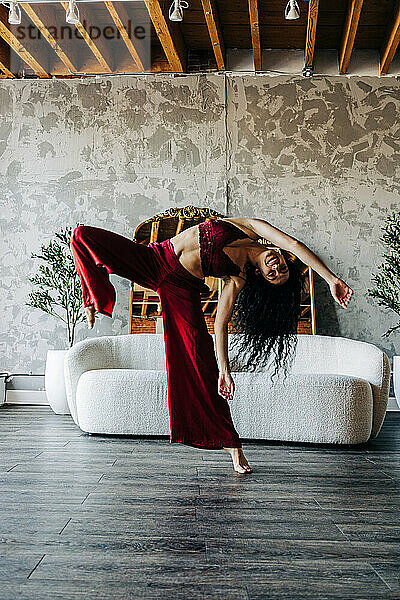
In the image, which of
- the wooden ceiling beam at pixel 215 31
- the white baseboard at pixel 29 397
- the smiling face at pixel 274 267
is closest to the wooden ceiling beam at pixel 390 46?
the wooden ceiling beam at pixel 215 31

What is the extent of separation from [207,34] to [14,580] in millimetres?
5633

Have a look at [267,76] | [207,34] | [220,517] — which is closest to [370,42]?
[267,76]

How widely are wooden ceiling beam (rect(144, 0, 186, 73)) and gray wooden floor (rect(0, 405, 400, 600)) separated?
3478mm

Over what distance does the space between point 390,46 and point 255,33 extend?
1241 millimetres

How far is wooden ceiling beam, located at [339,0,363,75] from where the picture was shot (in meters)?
5.22

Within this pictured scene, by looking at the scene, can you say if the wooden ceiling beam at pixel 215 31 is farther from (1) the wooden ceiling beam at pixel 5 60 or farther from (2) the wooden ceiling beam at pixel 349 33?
(1) the wooden ceiling beam at pixel 5 60

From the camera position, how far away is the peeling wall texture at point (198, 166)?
6.40m

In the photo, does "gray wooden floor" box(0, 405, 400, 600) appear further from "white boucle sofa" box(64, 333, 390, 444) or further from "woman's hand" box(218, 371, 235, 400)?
"woman's hand" box(218, 371, 235, 400)

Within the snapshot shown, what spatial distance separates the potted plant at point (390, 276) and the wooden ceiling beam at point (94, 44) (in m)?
3.18

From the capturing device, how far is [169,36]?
5766 millimetres

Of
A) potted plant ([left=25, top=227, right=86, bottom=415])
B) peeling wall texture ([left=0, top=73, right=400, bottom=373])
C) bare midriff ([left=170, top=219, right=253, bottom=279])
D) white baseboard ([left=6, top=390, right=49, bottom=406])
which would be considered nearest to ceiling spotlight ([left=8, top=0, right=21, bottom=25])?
peeling wall texture ([left=0, top=73, right=400, bottom=373])

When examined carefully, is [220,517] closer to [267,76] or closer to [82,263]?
[82,263]

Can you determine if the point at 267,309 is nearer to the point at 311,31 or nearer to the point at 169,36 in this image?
the point at 311,31

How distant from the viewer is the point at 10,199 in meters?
6.61
